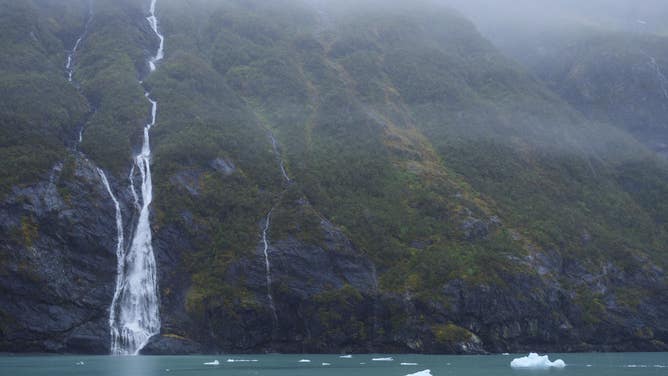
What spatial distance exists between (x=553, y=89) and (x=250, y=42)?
60.5 m

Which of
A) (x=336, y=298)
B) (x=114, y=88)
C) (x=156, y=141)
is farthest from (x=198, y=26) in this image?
(x=336, y=298)

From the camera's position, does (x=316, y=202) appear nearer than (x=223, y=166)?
Yes

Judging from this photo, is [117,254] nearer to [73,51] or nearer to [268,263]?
[268,263]

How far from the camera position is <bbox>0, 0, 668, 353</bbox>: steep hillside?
67.2 metres

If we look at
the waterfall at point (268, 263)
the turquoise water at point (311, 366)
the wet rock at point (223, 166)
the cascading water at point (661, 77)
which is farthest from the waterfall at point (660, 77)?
the waterfall at point (268, 263)

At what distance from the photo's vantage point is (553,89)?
5768 inches

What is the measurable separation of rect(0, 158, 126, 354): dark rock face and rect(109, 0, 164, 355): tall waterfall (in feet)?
3.09

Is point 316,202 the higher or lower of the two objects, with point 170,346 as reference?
higher

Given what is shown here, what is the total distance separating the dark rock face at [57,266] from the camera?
60.8 m

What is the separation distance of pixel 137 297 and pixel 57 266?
741cm

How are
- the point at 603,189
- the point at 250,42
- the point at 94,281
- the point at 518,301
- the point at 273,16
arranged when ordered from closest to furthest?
the point at 94,281
the point at 518,301
the point at 603,189
the point at 250,42
the point at 273,16

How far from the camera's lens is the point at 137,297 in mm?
67000

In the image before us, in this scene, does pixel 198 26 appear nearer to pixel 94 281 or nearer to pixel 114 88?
pixel 114 88

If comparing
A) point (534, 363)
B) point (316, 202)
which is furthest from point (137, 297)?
point (534, 363)
